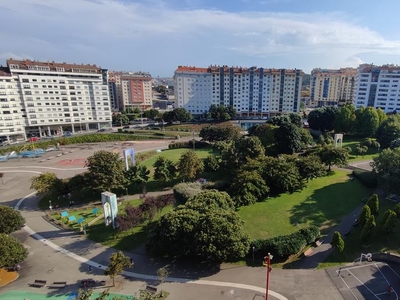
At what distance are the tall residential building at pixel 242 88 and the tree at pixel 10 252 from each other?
99.1m

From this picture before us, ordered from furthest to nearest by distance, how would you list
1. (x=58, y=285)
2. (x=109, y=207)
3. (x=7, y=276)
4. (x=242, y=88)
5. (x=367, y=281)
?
1. (x=242, y=88)
2. (x=109, y=207)
3. (x=7, y=276)
4. (x=58, y=285)
5. (x=367, y=281)

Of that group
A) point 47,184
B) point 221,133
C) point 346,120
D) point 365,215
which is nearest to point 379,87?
point 346,120

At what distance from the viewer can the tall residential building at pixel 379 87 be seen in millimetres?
101000

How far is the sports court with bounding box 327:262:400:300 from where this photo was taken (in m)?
21.4

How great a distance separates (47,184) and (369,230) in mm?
42220

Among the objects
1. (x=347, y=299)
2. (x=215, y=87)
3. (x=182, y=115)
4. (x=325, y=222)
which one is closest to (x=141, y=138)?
(x=182, y=115)

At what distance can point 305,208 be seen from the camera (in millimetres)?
34938

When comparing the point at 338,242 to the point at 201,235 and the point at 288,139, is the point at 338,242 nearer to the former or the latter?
the point at 201,235

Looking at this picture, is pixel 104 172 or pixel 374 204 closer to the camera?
pixel 374 204

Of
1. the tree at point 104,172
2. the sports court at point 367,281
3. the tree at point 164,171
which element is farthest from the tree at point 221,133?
the sports court at point 367,281

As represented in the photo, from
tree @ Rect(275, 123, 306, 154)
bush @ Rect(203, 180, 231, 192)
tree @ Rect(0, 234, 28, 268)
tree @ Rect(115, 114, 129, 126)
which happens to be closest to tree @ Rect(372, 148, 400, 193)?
tree @ Rect(275, 123, 306, 154)

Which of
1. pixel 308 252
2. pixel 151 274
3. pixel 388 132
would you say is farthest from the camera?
pixel 388 132

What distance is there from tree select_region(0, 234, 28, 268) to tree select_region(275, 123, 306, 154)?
1861 inches

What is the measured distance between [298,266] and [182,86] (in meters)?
101
